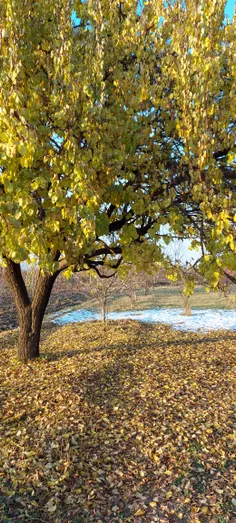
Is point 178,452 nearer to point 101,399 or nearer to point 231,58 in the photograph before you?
point 101,399

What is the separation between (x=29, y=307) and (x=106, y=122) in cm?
537

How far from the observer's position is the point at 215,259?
563 centimetres

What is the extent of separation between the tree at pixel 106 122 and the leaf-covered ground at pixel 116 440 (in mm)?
2683

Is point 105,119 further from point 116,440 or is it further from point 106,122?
point 116,440

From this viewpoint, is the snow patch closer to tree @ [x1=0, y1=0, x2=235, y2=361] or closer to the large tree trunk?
the large tree trunk

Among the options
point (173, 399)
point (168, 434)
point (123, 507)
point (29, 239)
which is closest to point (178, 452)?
point (168, 434)

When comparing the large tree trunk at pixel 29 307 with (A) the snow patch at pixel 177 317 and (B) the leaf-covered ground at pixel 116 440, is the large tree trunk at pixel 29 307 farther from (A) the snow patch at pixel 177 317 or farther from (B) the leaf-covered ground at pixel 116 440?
(A) the snow patch at pixel 177 317

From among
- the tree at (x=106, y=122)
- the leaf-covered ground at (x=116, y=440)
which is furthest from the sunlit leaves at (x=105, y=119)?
the leaf-covered ground at (x=116, y=440)

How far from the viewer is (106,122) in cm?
536

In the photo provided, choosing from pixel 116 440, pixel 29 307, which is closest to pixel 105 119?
pixel 116 440

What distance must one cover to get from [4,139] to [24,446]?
446 cm

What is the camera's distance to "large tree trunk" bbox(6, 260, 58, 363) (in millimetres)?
8727

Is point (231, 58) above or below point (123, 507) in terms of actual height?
above

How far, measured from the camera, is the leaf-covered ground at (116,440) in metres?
4.13
